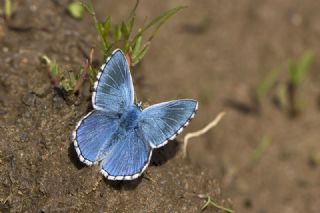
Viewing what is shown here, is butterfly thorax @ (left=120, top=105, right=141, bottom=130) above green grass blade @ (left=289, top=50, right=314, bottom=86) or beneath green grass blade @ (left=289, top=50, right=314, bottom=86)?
above

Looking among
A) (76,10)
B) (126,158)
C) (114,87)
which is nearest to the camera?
(126,158)

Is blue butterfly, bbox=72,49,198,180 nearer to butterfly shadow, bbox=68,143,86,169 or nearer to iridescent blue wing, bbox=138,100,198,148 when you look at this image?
iridescent blue wing, bbox=138,100,198,148

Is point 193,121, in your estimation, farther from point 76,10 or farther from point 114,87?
point 114,87

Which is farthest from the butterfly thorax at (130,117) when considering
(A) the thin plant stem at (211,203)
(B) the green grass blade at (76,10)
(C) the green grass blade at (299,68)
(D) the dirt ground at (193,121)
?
(C) the green grass blade at (299,68)

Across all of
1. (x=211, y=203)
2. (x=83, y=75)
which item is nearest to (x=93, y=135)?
(x=83, y=75)

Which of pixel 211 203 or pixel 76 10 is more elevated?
pixel 76 10

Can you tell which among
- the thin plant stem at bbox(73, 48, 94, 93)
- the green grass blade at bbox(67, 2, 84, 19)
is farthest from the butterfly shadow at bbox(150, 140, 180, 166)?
the green grass blade at bbox(67, 2, 84, 19)
